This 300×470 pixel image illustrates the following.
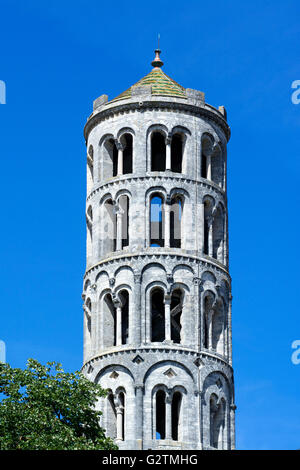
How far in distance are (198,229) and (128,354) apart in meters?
9.30

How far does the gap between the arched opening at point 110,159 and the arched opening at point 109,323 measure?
321 inches

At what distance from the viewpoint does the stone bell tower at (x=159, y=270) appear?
92375mm

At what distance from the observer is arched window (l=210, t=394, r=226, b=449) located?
3686 inches

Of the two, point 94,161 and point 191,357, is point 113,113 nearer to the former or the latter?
point 94,161

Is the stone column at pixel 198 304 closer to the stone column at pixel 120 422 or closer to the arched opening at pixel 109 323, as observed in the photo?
the arched opening at pixel 109 323

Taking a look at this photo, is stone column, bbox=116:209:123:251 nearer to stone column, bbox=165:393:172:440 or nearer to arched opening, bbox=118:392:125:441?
arched opening, bbox=118:392:125:441

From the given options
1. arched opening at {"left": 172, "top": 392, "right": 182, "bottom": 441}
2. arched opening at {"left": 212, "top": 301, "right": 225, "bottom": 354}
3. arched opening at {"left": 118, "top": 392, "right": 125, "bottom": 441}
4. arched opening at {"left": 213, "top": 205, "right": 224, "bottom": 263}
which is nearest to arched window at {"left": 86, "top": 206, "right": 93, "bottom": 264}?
arched opening at {"left": 213, "top": 205, "right": 224, "bottom": 263}

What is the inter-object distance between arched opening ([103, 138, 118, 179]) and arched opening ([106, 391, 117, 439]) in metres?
14.4

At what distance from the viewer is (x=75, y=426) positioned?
81812 millimetres

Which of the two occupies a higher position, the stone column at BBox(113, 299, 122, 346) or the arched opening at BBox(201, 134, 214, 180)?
the arched opening at BBox(201, 134, 214, 180)

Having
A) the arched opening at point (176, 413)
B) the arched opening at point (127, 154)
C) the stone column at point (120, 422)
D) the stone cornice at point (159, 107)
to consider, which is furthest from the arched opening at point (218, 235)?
the stone column at point (120, 422)

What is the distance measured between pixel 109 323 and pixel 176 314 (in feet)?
13.4
